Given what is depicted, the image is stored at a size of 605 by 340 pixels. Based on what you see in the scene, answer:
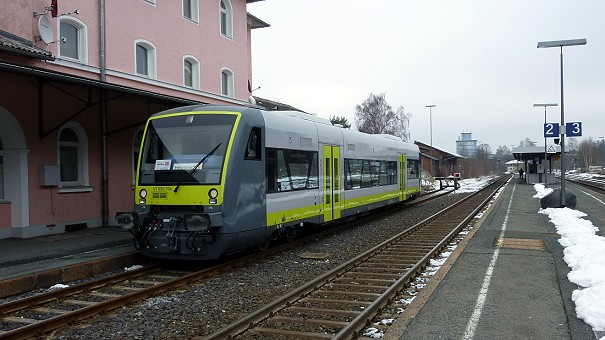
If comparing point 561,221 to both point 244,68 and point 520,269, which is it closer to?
point 520,269

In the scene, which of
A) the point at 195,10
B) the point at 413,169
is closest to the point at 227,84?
the point at 195,10

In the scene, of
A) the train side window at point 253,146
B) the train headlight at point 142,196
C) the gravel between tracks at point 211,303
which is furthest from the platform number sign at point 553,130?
the train headlight at point 142,196

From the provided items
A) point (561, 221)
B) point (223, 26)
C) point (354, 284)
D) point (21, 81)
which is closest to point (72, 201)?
point (21, 81)

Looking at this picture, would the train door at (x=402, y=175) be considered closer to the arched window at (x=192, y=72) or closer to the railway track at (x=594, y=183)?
the arched window at (x=192, y=72)

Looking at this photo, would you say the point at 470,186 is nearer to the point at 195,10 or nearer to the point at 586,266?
the point at 195,10

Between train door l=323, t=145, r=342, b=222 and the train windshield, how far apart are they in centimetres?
425

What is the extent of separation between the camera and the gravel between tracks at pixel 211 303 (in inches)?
230

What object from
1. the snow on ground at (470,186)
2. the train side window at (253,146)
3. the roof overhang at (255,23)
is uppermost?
the roof overhang at (255,23)

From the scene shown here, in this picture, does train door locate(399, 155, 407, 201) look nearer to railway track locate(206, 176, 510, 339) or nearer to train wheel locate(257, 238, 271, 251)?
railway track locate(206, 176, 510, 339)

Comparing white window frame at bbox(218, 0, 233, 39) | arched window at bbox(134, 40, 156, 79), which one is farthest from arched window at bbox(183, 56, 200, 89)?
white window frame at bbox(218, 0, 233, 39)

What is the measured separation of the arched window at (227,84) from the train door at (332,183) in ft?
27.7

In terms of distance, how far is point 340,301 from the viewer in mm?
6945

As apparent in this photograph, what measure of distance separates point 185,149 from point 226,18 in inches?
504

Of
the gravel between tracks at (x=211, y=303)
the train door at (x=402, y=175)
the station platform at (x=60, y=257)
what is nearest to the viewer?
the gravel between tracks at (x=211, y=303)
